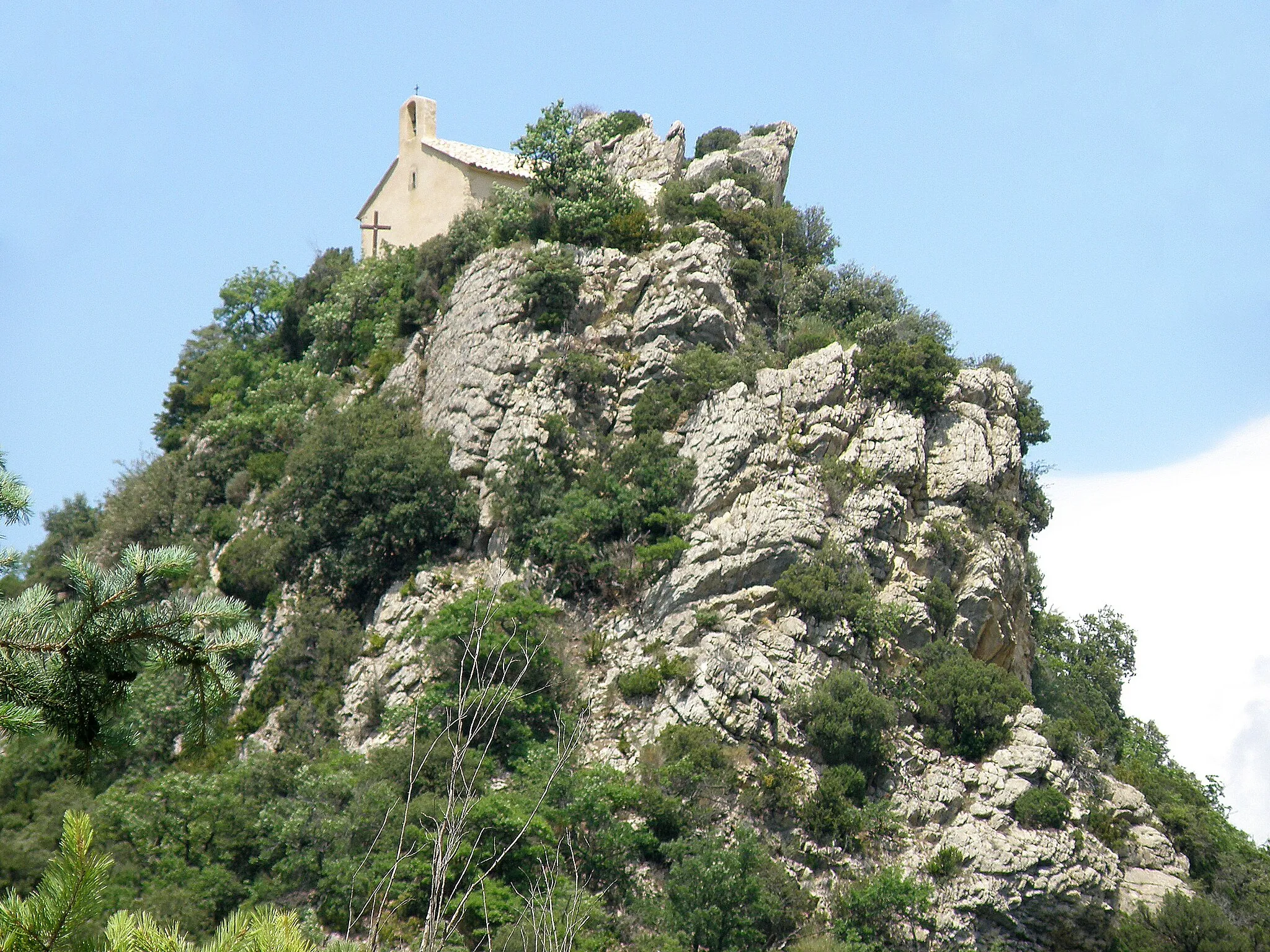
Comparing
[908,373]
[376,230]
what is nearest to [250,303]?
[376,230]

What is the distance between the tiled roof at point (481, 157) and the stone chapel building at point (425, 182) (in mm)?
24

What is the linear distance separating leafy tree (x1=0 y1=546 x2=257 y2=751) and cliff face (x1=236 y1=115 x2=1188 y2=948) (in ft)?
65.9

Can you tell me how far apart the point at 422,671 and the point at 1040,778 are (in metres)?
14.3

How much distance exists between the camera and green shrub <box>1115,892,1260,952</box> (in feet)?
83.5

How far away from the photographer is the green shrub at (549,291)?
1447 inches

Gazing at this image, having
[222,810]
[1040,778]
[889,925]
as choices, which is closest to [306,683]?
[222,810]

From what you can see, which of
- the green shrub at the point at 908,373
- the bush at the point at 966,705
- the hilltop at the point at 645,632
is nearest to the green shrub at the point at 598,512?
the hilltop at the point at 645,632

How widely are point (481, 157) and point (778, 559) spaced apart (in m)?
24.2

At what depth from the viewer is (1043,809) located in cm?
2698

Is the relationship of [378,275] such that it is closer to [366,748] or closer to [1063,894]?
[366,748]

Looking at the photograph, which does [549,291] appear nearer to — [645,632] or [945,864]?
[645,632]

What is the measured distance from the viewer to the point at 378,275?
149 feet

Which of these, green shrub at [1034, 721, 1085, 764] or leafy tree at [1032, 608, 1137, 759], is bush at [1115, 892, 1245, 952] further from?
leafy tree at [1032, 608, 1137, 759]

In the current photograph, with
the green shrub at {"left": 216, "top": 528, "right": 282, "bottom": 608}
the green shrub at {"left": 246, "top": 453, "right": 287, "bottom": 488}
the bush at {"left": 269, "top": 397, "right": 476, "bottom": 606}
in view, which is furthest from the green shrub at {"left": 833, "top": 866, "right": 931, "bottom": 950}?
the green shrub at {"left": 246, "top": 453, "right": 287, "bottom": 488}
